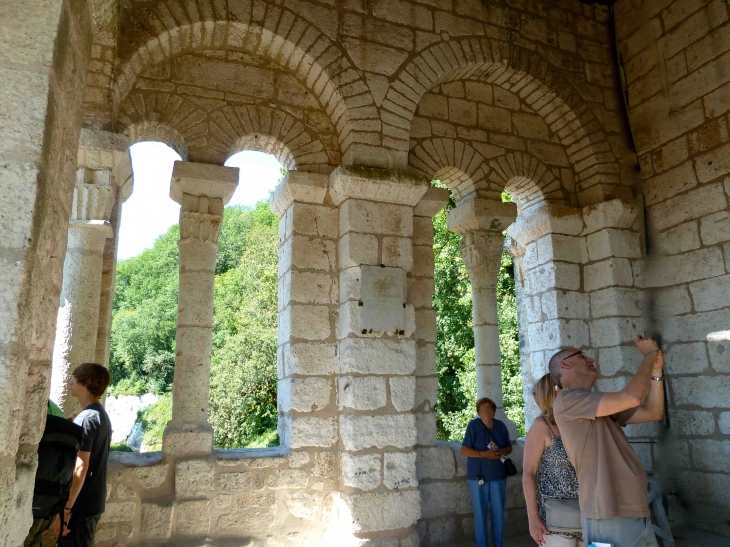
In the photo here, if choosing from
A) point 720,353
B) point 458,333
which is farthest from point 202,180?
point 458,333

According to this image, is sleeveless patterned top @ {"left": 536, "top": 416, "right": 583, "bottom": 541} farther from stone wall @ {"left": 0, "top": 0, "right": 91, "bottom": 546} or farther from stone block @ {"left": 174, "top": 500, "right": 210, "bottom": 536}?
stone block @ {"left": 174, "top": 500, "right": 210, "bottom": 536}

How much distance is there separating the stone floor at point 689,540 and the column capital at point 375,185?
2.60m

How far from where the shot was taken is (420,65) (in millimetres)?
4422

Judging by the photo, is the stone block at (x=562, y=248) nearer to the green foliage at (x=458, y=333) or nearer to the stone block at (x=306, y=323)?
the stone block at (x=306, y=323)

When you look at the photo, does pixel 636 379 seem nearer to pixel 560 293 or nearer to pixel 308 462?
pixel 308 462

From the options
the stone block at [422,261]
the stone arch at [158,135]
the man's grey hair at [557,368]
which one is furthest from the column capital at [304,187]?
the man's grey hair at [557,368]

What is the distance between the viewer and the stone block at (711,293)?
4.24 meters

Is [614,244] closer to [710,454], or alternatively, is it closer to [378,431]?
[710,454]

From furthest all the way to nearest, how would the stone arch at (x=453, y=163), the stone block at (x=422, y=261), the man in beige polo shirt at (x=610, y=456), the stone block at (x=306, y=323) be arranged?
the stone arch at (x=453, y=163) < the stone block at (x=422, y=261) < the stone block at (x=306, y=323) < the man in beige polo shirt at (x=610, y=456)

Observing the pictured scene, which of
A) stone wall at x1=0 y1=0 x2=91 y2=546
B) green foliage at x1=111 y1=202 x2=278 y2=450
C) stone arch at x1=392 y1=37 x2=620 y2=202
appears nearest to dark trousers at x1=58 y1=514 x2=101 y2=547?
stone wall at x1=0 y1=0 x2=91 y2=546

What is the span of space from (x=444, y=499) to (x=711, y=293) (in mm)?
2688

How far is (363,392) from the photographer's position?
3639mm

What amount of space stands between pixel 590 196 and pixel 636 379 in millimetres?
3598

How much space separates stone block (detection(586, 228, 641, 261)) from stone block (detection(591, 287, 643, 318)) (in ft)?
1.05
